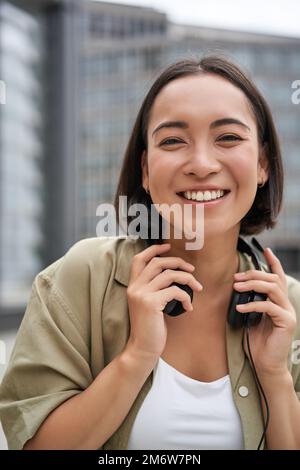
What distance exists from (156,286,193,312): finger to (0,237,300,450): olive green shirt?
0.42 feet

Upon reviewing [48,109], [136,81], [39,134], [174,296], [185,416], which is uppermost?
[136,81]

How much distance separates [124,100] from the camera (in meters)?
37.8

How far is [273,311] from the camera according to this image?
1.05 metres

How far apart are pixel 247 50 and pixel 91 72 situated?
37.9 feet

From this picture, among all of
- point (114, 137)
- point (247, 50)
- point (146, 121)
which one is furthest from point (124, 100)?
point (146, 121)

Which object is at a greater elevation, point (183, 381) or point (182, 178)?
point (182, 178)

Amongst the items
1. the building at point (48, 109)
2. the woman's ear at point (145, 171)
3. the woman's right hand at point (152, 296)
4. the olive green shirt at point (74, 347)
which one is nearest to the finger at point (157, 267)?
the woman's right hand at point (152, 296)

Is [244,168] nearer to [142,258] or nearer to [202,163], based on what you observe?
[202,163]

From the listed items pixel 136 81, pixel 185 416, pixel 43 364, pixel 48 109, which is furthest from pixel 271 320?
pixel 136 81

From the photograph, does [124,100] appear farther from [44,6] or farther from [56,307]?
[56,307]

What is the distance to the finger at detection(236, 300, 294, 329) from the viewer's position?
1048mm

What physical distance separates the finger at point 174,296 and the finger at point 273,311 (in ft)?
0.38

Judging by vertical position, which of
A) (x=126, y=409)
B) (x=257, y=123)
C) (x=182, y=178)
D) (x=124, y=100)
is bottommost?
(x=126, y=409)

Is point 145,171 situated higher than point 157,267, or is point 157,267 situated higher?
point 145,171
